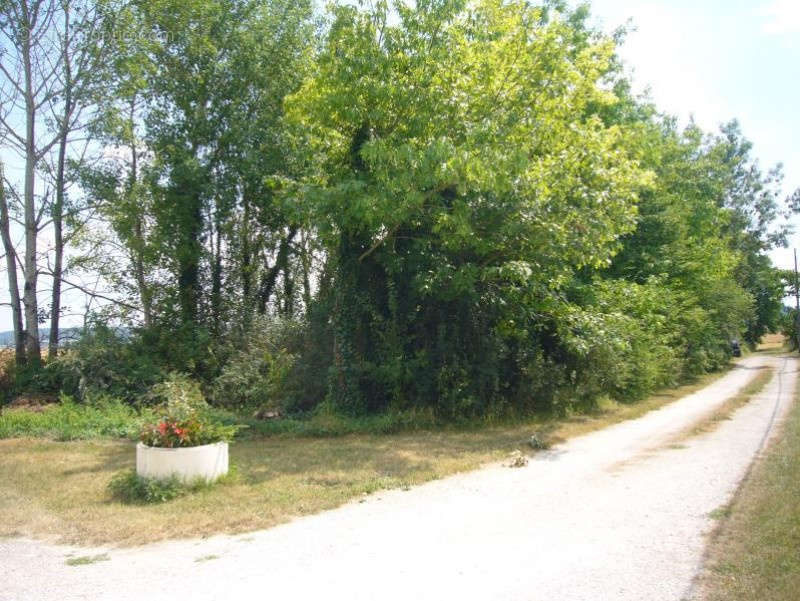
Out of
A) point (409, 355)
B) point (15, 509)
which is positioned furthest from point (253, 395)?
point (15, 509)

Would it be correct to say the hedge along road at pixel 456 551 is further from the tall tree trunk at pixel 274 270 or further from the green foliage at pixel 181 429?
the tall tree trunk at pixel 274 270

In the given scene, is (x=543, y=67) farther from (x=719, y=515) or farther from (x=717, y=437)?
(x=719, y=515)

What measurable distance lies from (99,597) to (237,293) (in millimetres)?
15201

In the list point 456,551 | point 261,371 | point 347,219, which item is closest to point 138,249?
point 261,371

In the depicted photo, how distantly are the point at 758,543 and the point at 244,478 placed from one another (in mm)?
5862

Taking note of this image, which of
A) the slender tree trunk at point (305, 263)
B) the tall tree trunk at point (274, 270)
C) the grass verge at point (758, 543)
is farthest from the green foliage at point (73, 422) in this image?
the grass verge at point (758, 543)

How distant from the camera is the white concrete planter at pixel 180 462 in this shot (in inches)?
292

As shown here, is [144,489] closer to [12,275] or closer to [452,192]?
[452,192]

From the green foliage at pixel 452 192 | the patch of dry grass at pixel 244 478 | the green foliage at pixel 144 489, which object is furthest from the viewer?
the green foliage at pixel 452 192

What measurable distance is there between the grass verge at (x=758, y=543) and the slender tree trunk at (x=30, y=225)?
16284mm

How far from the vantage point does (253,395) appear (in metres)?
15.0

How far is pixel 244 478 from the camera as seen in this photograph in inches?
322

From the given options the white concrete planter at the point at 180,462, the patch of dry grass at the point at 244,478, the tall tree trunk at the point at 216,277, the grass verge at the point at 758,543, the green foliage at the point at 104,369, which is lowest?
the grass verge at the point at 758,543

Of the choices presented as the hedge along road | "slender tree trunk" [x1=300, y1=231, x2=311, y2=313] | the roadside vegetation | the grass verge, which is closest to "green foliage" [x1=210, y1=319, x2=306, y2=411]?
the roadside vegetation
